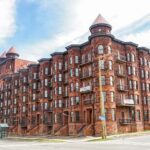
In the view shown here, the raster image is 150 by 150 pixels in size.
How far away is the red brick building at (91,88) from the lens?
152 ft

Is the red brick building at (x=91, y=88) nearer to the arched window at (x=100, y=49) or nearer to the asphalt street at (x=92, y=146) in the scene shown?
the arched window at (x=100, y=49)

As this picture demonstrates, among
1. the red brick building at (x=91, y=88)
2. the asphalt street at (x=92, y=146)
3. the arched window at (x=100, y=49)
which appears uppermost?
the arched window at (x=100, y=49)

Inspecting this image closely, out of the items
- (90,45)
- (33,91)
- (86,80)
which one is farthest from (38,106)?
(90,45)

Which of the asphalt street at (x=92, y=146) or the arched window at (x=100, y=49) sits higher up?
the arched window at (x=100, y=49)

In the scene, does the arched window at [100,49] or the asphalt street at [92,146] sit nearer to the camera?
the asphalt street at [92,146]

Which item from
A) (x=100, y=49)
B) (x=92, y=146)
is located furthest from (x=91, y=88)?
(x=92, y=146)

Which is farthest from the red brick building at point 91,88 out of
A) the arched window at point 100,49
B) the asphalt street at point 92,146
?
the asphalt street at point 92,146

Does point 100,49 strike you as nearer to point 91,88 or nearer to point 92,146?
point 91,88

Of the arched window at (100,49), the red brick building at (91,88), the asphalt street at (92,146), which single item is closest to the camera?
the asphalt street at (92,146)

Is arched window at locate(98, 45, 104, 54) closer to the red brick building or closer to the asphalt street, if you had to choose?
the red brick building

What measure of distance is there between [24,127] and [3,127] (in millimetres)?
14313

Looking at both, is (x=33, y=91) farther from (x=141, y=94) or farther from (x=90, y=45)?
(x=141, y=94)

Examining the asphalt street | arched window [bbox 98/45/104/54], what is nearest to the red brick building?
arched window [bbox 98/45/104/54]

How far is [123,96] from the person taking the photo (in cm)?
4919
